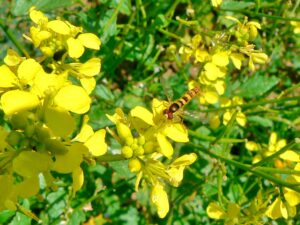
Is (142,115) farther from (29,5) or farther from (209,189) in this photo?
(209,189)

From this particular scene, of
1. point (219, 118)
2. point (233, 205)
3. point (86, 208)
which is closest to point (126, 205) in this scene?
point (86, 208)

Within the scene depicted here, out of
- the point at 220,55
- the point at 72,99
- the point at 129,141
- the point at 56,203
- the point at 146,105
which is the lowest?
the point at 56,203

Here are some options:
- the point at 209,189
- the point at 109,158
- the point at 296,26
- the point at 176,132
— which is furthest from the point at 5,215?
the point at 296,26

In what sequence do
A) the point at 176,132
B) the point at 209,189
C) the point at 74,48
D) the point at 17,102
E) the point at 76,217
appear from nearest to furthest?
the point at 17,102
the point at 176,132
the point at 74,48
the point at 76,217
the point at 209,189

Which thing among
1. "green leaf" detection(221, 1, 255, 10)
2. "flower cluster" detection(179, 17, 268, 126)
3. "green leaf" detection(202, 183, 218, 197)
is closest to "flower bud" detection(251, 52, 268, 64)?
"flower cluster" detection(179, 17, 268, 126)

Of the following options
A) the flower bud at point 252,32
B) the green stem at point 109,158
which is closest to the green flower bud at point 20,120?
the green stem at point 109,158

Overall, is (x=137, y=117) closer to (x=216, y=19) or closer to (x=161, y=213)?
(x=161, y=213)

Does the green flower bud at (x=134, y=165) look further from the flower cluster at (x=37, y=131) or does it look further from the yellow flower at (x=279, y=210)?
the yellow flower at (x=279, y=210)
